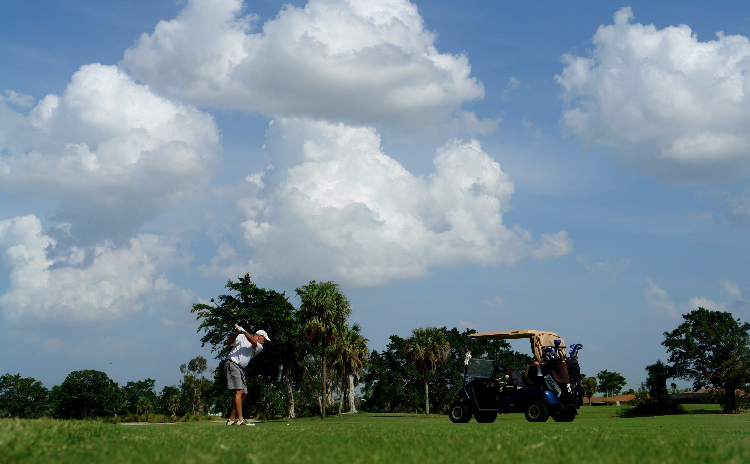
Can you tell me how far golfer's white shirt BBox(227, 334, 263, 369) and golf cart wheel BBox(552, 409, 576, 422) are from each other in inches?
308

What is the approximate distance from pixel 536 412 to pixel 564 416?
92 centimetres

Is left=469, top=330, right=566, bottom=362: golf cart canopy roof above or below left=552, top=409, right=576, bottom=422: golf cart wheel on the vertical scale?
above

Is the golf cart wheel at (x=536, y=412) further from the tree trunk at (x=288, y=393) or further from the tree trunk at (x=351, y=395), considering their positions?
the tree trunk at (x=351, y=395)

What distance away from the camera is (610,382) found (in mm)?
123062

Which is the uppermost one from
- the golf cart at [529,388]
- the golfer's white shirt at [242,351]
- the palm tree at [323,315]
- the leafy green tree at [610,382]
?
the palm tree at [323,315]

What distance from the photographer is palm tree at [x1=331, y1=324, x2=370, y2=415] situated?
49281 mm

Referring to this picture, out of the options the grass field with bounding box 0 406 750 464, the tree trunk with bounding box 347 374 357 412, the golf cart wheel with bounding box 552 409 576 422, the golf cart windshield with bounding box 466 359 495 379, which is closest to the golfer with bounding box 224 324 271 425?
the grass field with bounding box 0 406 750 464

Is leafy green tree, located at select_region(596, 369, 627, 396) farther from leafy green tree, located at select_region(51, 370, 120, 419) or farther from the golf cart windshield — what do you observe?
the golf cart windshield

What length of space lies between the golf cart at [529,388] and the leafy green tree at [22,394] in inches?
3072

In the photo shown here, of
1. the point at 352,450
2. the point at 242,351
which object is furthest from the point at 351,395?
the point at 352,450

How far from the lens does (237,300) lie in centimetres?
4969

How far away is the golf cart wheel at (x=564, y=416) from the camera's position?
1373 centimetres

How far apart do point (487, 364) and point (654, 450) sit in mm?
11008

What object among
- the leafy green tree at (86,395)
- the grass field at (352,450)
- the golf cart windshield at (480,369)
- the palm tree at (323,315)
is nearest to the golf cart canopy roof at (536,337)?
the golf cart windshield at (480,369)
